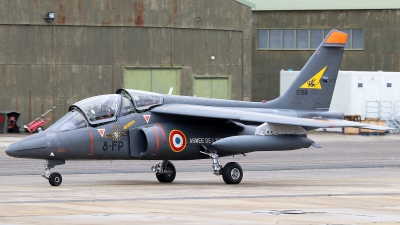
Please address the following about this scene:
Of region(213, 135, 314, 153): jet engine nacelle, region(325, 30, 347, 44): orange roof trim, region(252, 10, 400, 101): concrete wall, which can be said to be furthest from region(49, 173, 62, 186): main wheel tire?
region(252, 10, 400, 101): concrete wall

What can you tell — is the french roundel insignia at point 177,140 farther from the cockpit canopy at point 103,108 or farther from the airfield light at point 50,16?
the airfield light at point 50,16

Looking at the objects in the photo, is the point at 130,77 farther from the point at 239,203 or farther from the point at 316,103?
the point at 239,203

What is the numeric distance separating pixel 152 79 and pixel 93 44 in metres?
3.88

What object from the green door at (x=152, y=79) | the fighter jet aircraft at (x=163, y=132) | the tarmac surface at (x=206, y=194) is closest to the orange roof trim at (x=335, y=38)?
the fighter jet aircraft at (x=163, y=132)

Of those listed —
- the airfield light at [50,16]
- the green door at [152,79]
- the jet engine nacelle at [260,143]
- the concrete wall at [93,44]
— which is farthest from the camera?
the green door at [152,79]

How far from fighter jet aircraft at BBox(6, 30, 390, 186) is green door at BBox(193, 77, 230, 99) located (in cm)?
2442

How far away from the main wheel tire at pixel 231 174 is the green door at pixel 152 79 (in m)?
24.7

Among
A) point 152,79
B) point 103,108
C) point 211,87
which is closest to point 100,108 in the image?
point 103,108

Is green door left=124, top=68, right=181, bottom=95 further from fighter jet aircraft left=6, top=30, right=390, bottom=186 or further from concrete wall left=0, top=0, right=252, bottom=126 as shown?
fighter jet aircraft left=6, top=30, right=390, bottom=186

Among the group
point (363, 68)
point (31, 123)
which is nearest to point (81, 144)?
point (31, 123)

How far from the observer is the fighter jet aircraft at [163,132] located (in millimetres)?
18828

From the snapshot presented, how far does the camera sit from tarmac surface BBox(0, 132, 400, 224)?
12898mm

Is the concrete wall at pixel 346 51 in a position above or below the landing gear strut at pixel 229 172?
above

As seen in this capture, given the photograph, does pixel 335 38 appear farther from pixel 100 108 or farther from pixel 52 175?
pixel 52 175
